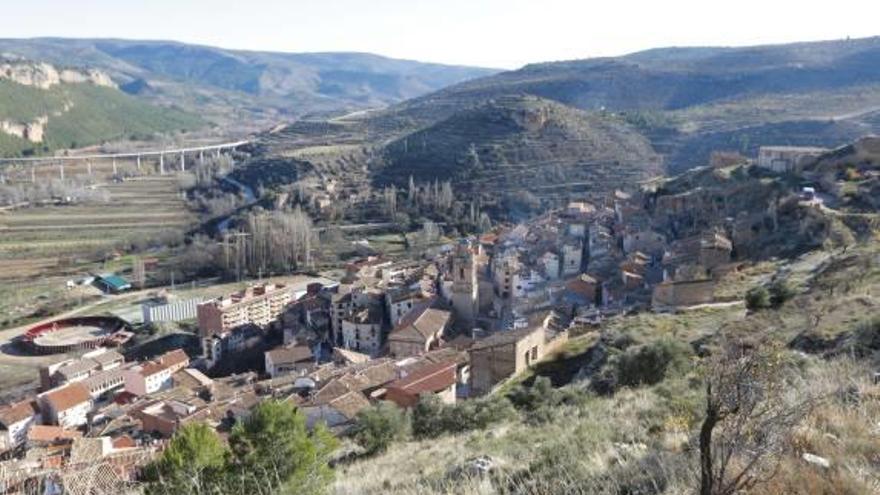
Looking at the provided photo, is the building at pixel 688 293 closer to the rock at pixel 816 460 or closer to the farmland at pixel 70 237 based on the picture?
the rock at pixel 816 460

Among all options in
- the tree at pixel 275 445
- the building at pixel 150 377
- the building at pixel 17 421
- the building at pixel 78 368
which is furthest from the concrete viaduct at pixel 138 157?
the tree at pixel 275 445

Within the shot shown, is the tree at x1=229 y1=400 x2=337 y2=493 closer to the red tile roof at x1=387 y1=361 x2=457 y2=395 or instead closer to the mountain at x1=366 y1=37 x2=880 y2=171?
the red tile roof at x1=387 y1=361 x2=457 y2=395

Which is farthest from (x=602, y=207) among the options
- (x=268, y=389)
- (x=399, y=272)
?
(x=268, y=389)

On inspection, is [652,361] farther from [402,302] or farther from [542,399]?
[402,302]

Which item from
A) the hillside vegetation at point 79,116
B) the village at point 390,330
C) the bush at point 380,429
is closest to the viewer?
the bush at point 380,429

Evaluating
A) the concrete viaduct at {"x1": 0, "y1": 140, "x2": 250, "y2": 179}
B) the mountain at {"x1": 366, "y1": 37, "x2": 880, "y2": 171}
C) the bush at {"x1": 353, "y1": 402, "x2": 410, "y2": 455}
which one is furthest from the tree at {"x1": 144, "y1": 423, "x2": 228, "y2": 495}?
the concrete viaduct at {"x1": 0, "y1": 140, "x2": 250, "y2": 179}
